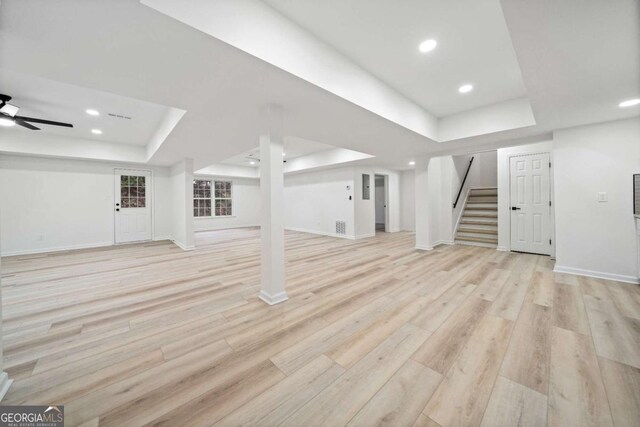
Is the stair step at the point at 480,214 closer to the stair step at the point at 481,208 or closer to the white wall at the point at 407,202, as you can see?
the stair step at the point at 481,208

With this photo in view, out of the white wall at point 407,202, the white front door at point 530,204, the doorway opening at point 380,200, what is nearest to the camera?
the white front door at point 530,204

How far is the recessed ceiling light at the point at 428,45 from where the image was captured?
7.13 feet

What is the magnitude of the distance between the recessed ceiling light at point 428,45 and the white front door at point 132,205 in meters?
7.76

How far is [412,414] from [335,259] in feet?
10.6

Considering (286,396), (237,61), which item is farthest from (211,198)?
(286,396)

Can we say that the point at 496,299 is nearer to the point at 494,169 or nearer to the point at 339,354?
the point at 339,354

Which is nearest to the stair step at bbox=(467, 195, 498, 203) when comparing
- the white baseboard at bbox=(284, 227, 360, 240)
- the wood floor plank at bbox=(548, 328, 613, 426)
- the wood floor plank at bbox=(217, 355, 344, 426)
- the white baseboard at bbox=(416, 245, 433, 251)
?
the white baseboard at bbox=(416, 245, 433, 251)

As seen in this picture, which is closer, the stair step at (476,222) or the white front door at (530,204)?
the white front door at (530,204)

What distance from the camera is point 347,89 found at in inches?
94.1

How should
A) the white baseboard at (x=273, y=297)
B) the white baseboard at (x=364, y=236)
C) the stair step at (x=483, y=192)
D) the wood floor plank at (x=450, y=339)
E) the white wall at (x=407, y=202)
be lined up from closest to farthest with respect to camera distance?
1. the wood floor plank at (x=450, y=339)
2. the white baseboard at (x=273, y=297)
3. the stair step at (x=483, y=192)
4. the white baseboard at (x=364, y=236)
5. the white wall at (x=407, y=202)

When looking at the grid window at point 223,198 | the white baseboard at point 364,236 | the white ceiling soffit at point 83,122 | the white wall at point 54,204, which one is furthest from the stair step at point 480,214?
the white wall at point 54,204

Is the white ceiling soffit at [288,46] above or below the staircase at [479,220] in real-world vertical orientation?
above

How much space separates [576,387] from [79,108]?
6665mm

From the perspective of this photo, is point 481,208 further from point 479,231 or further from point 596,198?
point 596,198
